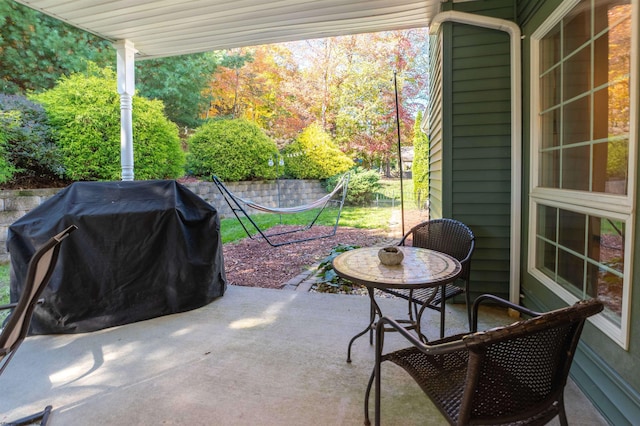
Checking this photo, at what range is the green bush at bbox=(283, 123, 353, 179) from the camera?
9.95 meters

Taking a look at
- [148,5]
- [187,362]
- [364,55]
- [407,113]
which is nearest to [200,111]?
[364,55]

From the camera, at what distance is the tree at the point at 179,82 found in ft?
29.7

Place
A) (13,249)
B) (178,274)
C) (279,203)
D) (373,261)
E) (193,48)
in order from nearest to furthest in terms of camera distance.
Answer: (373,261) < (13,249) < (178,274) < (193,48) < (279,203)

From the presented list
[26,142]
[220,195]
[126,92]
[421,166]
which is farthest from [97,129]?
[421,166]

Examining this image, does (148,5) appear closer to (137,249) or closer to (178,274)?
(137,249)

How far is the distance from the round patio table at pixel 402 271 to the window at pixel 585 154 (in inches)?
24.6

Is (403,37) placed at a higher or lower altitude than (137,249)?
higher

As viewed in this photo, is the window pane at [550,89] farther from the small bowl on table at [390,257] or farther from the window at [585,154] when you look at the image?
the small bowl on table at [390,257]

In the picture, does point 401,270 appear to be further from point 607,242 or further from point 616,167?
point 616,167

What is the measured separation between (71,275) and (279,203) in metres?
6.96

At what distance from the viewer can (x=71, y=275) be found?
2256 millimetres

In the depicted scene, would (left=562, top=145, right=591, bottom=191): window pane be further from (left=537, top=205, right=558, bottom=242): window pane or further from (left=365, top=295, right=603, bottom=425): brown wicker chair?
(left=365, top=295, right=603, bottom=425): brown wicker chair

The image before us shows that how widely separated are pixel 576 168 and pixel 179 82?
31.2 ft

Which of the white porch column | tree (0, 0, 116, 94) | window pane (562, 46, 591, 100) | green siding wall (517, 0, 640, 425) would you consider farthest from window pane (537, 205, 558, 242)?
tree (0, 0, 116, 94)
